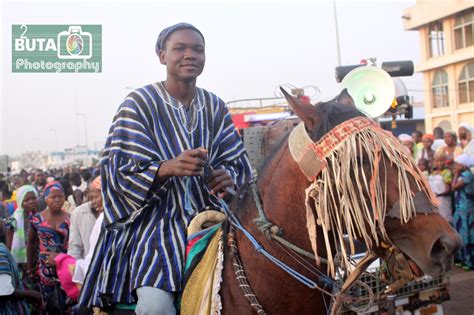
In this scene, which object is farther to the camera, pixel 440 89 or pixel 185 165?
pixel 440 89

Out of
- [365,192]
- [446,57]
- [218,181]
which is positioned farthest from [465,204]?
[446,57]

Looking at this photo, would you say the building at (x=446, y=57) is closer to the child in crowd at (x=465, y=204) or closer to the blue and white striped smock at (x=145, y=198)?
the child in crowd at (x=465, y=204)

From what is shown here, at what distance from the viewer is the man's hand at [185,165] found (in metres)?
2.42

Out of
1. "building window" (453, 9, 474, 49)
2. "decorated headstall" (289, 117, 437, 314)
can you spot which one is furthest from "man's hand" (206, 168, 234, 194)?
"building window" (453, 9, 474, 49)

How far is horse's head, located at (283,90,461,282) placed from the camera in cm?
185

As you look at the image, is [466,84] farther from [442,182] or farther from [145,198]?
[145,198]

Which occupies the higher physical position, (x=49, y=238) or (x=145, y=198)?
(x=145, y=198)

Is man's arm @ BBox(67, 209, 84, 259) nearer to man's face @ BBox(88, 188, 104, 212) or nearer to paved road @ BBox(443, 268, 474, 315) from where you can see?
man's face @ BBox(88, 188, 104, 212)

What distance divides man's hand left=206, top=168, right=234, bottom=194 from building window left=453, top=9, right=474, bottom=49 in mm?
36427

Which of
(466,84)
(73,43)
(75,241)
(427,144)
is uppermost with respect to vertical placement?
(466,84)

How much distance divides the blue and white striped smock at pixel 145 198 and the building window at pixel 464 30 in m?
36.5

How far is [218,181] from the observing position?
2691 millimetres

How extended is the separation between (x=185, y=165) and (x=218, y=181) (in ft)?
1.07

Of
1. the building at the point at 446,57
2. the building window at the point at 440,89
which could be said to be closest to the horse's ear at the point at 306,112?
the building at the point at 446,57
